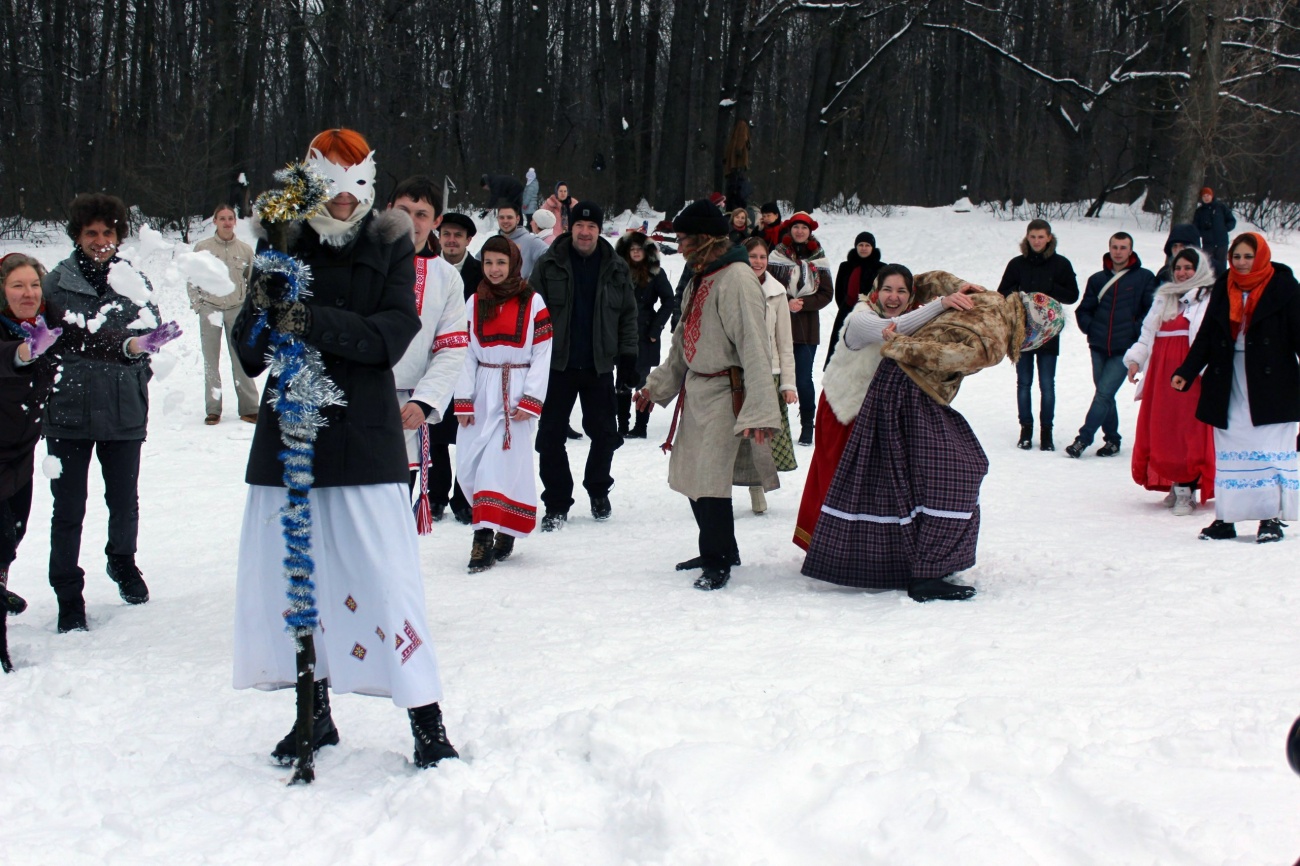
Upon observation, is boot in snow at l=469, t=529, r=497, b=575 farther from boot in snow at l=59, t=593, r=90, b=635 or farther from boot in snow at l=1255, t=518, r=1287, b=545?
boot in snow at l=1255, t=518, r=1287, b=545

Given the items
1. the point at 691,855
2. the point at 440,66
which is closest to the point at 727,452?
the point at 691,855

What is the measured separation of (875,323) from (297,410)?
3268 millimetres

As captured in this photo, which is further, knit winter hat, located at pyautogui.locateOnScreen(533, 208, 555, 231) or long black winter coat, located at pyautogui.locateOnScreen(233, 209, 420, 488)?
knit winter hat, located at pyautogui.locateOnScreen(533, 208, 555, 231)

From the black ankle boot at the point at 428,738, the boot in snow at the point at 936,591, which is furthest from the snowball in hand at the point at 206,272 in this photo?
the boot in snow at the point at 936,591

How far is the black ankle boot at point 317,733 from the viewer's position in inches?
140

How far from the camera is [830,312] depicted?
17.6 meters

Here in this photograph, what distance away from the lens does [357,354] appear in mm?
3244

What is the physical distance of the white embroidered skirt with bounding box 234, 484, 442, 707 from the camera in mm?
3324

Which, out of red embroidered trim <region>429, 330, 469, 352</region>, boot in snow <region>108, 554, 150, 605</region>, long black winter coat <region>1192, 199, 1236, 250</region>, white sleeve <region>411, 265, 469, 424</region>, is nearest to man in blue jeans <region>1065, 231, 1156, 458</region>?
white sleeve <region>411, 265, 469, 424</region>

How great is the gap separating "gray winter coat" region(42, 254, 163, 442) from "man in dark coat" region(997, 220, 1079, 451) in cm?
741

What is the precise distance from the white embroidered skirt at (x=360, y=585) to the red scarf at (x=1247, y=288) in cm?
541

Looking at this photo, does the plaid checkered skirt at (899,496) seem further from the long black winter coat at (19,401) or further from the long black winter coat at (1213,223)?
the long black winter coat at (1213,223)

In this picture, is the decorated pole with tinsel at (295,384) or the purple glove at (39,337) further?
the purple glove at (39,337)

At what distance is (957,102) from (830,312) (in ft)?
60.4
